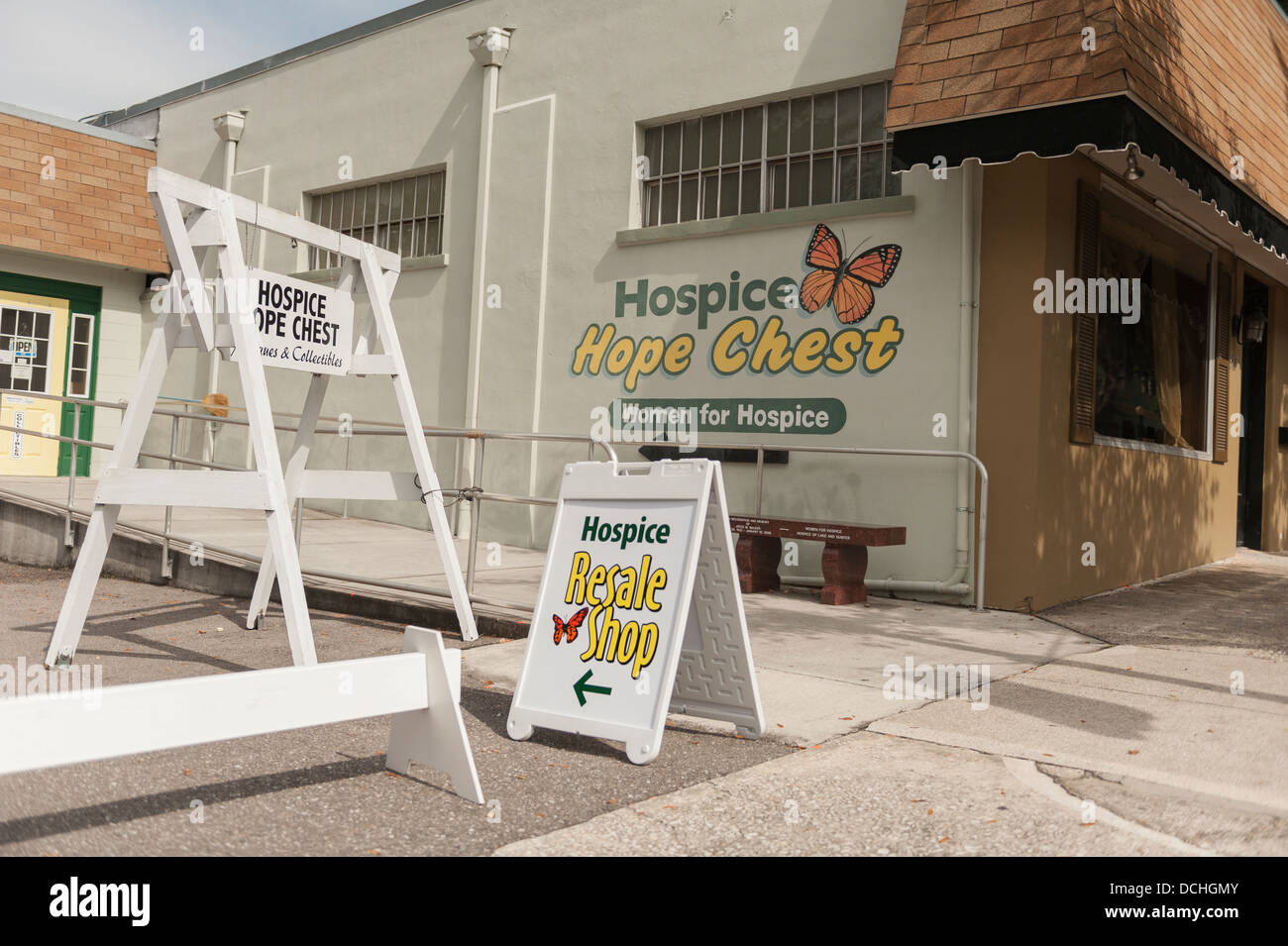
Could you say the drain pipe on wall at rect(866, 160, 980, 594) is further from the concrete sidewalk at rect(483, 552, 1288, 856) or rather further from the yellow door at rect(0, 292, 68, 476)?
the yellow door at rect(0, 292, 68, 476)

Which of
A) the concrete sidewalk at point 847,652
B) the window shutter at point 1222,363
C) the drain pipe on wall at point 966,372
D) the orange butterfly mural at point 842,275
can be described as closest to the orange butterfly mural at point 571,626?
the concrete sidewalk at point 847,652

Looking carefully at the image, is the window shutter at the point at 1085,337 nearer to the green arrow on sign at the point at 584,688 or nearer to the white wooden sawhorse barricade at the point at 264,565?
the white wooden sawhorse barricade at the point at 264,565

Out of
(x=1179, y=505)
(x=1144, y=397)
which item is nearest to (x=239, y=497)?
(x=1144, y=397)

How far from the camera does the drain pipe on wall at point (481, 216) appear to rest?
11984mm

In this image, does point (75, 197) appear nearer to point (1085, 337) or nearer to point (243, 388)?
point (243, 388)

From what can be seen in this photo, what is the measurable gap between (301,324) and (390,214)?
8.27 metres

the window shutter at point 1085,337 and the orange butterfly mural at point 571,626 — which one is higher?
the window shutter at point 1085,337

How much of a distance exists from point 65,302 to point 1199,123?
14835mm

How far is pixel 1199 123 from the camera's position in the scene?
8586mm

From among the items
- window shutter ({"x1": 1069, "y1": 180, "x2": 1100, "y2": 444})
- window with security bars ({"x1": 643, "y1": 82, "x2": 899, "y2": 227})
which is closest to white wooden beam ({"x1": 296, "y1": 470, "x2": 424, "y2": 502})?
window with security bars ({"x1": 643, "y1": 82, "x2": 899, "y2": 227})

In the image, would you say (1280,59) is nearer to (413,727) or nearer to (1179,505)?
(1179,505)

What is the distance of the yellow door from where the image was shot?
1518 cm

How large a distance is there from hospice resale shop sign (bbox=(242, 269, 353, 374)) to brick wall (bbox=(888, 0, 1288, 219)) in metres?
4.47

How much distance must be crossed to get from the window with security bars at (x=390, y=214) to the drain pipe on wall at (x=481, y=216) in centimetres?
102
